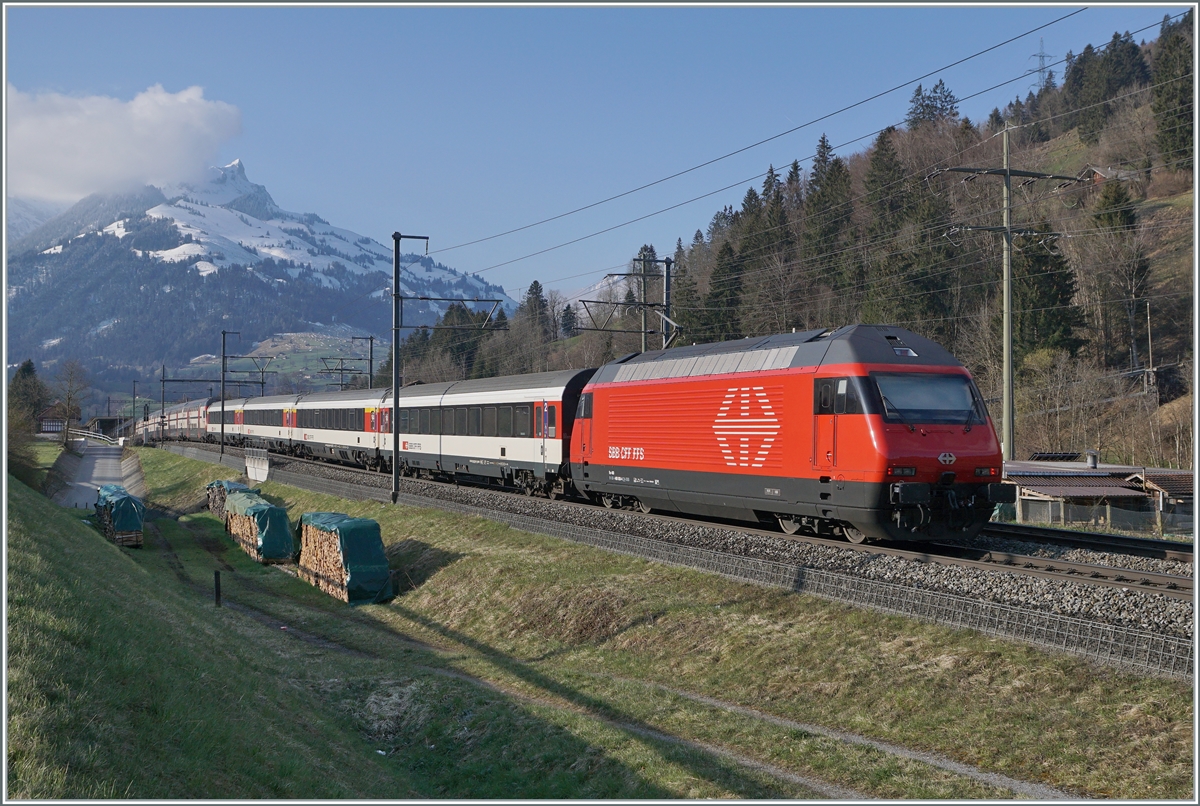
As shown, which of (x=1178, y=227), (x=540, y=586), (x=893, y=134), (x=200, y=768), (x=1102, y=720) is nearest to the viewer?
(x=200, y=768)

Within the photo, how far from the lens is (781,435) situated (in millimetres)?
17984

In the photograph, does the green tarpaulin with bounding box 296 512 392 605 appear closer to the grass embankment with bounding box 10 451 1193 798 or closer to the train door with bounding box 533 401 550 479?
the grass embankment with bounding box 10 451 1193 798

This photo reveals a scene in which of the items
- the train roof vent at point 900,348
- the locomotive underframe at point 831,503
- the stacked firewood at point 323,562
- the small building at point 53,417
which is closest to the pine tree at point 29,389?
the small building at point 53,417

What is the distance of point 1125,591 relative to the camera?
1262 centimetres

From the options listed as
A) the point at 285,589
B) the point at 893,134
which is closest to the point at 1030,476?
the point at 285,589

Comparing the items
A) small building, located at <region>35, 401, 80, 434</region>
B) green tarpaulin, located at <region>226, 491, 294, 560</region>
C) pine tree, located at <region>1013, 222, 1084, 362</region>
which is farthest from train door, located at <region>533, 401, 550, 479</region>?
small building, located at <region>35, 401, 80, 434</region>

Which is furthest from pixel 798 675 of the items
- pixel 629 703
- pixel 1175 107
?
pixel 1175 107

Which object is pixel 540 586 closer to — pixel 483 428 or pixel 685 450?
pixel 685 450

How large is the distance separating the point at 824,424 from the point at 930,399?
6.60 ft

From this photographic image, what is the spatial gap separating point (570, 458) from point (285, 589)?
9.59m

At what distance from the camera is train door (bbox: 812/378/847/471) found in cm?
1667

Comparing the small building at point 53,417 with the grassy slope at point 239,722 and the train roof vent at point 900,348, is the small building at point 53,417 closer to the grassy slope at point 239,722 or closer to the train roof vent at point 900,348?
the grassy slope at point 239,722

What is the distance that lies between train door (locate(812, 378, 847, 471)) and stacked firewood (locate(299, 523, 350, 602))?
13412 millimetres

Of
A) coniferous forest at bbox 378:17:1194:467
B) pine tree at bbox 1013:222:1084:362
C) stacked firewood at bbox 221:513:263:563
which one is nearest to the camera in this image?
stacked firewood at bbox 221:513:263:563
